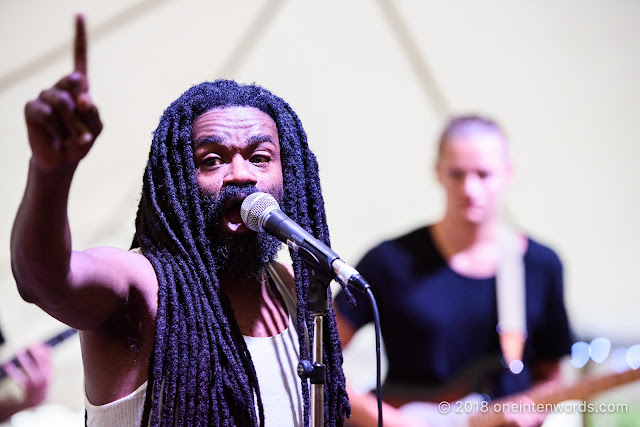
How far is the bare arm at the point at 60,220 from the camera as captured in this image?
1.00m

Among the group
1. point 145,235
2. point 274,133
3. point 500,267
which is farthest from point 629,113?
point 145,235

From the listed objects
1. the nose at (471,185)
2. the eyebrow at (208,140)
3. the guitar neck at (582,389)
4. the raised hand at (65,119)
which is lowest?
the guitar neck at (582,389)

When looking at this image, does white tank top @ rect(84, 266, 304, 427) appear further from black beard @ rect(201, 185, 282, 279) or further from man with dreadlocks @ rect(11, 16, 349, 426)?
black beard @ rect(201, 185, 282, 279)

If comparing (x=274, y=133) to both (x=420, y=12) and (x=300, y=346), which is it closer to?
(x=300, y=346)

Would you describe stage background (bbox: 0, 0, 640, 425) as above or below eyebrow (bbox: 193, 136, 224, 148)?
above

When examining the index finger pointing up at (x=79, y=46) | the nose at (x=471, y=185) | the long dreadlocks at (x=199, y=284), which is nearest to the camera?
the index finger pointing up at (x=79, y=46)

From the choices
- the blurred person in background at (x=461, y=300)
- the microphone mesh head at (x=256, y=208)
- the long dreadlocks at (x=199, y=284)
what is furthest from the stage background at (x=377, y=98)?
Answer: the microphone mesh head at (x=256, y=208)

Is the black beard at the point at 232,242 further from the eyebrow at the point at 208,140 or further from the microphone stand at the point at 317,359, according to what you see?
the microphone stand at the point at 317,359

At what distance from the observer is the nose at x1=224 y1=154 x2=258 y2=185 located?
156cm

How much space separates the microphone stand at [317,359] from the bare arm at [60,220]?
13.2 inches

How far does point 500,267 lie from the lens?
3033 millimetres

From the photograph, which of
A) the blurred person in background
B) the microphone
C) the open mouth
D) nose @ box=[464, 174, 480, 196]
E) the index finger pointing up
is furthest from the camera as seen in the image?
nose @ box=[464, 174, 480, 196]

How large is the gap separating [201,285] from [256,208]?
Result: 0.72 ft

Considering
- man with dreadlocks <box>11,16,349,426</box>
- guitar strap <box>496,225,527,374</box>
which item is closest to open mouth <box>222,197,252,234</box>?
man with dreadlocks <box>11,16,349,426</box>
